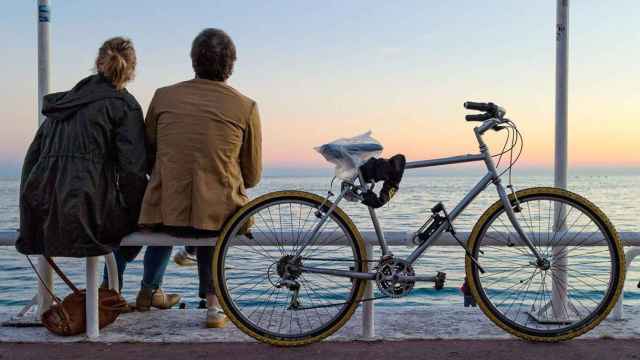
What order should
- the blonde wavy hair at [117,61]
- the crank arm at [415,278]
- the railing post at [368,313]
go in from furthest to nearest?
the blonde wavy hair at [117,61] < the railing post at [368,313] < the crank arm at [415,278]

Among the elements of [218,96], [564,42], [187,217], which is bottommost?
[187,217]

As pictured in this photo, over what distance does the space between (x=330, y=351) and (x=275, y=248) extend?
60 cm

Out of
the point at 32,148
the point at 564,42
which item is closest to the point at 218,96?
the point at 32,148

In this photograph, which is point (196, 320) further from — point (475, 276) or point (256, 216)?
point (475, 276)

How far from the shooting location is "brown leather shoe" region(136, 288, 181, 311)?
4.40 metres

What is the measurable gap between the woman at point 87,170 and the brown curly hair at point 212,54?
0.39 meters

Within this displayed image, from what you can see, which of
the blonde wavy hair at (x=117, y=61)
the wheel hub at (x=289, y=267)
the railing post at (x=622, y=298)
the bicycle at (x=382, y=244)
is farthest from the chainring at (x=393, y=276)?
the blonde wavy hair at (x=117, y=61)

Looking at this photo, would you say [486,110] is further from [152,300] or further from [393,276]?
[152,300]

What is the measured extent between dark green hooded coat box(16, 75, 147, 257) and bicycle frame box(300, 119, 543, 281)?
1.03m

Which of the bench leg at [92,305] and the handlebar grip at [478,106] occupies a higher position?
the handlebar grip at [478,106]

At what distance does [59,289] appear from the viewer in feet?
47.9

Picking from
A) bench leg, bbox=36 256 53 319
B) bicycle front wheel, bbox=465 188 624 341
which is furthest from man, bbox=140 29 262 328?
bicycle front wheel, bbox=465 188 624 341

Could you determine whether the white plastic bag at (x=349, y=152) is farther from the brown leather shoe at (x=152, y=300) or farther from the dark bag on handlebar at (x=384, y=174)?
the brown leather shoe at (x=152, y=300)

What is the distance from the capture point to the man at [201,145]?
147 inches
